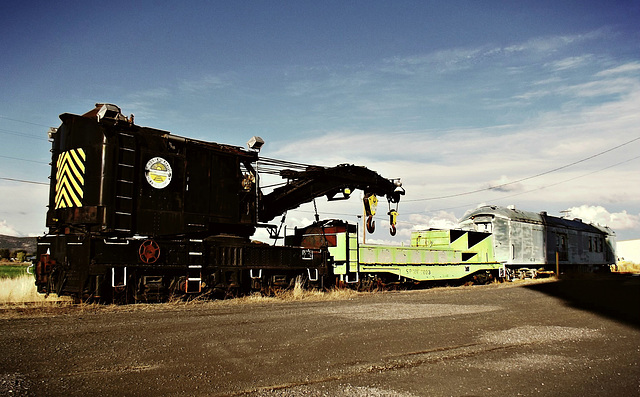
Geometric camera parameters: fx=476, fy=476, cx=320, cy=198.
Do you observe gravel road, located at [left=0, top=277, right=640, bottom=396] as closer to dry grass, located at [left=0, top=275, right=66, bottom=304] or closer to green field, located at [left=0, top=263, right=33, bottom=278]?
dry grass, located at [left=0, top=275, right=66, bottom=304]

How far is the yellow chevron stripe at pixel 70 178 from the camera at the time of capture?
1227 centimetres

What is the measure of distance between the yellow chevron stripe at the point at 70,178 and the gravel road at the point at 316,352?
Result: 10.5ft

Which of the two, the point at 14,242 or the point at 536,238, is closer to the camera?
the point at 536,238

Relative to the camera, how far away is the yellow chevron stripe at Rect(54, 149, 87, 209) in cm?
1227

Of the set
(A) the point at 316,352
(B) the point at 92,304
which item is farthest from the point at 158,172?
(A) the point at 316,352

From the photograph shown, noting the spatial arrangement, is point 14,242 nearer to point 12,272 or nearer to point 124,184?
point 12,272

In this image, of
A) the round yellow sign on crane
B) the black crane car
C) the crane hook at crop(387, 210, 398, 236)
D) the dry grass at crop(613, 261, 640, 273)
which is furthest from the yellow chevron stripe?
the dry grass at crop(613, 261, 640, 273)

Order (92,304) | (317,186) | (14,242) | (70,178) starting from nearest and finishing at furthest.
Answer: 1. (92,304)
2. (70,178)
3. (317,186)
4. (14,242)

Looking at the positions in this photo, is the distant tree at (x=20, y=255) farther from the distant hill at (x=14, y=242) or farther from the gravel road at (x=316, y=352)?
the distant hill at (x=14, y=242)

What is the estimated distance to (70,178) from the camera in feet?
41.3

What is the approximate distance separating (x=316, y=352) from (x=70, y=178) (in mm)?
9225

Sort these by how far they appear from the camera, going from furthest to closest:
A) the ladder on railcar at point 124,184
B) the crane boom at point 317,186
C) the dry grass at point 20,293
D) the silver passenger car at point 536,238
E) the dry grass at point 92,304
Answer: the silver passenger car at point 536,238 < the crane boom at point 317,186 < the dry grass at point 20,293 < the ladder on railcar at point 124,184 < the dry grass at point 92,304

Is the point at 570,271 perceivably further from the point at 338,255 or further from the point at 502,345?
the point at 502,345

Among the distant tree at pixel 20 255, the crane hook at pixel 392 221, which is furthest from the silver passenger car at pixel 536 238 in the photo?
the distant tree at pixel 20 255
